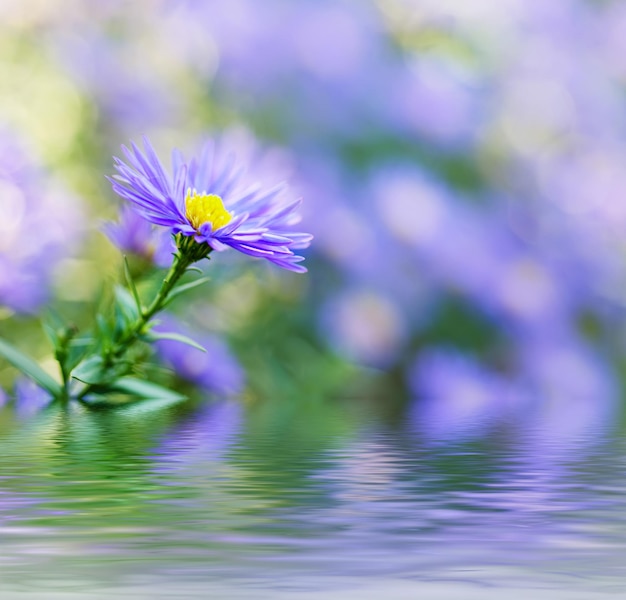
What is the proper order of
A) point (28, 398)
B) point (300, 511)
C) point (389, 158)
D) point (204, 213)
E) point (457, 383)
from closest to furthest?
point (300, 511)
point (204, 213)
point (28, 398)
point (457, 383)
point (389, 158)

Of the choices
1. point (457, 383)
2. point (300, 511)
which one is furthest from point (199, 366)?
point (300, 511)

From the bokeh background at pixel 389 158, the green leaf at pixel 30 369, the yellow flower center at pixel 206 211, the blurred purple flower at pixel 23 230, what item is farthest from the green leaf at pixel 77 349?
the bokeh background at pixel 389 158

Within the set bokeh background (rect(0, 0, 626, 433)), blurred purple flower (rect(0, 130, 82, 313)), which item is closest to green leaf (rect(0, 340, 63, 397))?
blurred purple flower (rect(0, 130, 82, 313))

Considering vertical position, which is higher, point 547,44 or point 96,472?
point 547,44

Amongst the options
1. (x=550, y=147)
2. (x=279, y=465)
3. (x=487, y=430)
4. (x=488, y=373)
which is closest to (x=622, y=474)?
(x=279, y=465)

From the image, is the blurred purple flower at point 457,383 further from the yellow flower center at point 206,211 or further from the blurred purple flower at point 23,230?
the yellow flower center at point 206,211

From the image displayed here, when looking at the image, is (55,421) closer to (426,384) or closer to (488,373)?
(426,384)

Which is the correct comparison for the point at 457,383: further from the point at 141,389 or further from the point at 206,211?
the point at 206,211
